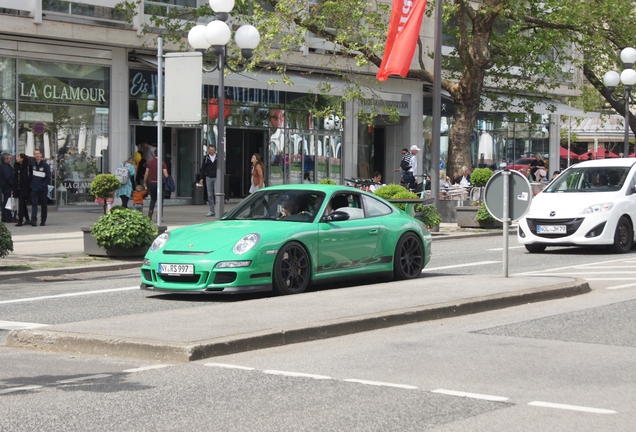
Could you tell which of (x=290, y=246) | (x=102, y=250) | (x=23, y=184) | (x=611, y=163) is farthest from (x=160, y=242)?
(x=23, y=184)

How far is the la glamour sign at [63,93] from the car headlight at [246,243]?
62.8 ft

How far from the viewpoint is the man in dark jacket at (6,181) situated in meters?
25.8

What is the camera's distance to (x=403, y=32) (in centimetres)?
Answer: 2534

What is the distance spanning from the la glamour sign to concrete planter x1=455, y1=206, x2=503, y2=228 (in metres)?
11.7

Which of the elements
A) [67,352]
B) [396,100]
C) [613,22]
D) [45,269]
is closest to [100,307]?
[67,352]

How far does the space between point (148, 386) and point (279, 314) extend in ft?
9.89

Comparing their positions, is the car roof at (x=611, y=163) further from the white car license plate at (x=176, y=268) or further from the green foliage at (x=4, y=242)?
the green foliage at (x=4, y=242)

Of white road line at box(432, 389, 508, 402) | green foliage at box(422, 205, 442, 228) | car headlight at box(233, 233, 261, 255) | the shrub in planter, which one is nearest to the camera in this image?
white road line at box(432, 389, 508, 402)

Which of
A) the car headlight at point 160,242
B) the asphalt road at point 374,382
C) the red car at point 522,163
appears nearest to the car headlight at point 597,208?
the asphalt road at point 374,382

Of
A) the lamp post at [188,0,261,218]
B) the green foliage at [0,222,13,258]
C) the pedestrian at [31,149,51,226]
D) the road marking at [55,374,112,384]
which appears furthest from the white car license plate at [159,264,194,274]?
the pedestrian at [31,149,51,226]

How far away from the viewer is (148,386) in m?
7.18

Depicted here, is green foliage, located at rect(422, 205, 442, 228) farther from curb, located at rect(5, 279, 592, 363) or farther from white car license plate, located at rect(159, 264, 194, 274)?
curb, located at rect(5, 279, 592, 363)

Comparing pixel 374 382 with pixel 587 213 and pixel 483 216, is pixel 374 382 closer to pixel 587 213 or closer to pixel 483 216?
pixel 587 213

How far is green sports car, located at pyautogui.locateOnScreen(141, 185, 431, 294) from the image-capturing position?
1190cm
